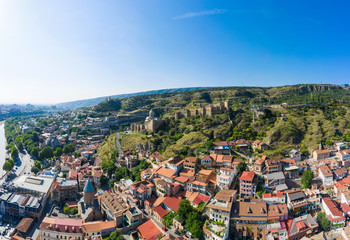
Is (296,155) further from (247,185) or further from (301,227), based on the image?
(301,227)

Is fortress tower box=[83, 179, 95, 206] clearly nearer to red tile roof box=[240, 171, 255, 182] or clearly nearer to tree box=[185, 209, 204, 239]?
tree box=[185, 209, 204, 239]

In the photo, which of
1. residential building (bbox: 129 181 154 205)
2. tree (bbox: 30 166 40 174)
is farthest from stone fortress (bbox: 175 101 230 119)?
tree (bbox: 30 166 40 174)

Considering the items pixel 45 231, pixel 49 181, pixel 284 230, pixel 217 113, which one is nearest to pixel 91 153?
pixel 49 181

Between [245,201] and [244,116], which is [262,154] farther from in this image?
[244,116]

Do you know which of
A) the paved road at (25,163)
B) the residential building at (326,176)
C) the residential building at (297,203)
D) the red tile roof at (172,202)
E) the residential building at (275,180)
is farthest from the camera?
the paved road at (25,163)

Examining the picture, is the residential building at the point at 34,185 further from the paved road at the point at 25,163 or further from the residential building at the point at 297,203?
the residential building at the point at 297,203

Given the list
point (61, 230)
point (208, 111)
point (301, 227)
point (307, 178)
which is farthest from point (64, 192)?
point (208, 111)

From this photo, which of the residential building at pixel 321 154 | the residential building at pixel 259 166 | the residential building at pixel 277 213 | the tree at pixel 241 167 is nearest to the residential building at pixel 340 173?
the residential building at pixel 321 154
